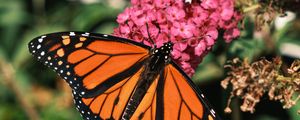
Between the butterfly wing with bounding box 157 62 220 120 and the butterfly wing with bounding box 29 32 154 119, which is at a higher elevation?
the butterfly wing with bounding box 29 32 154 119

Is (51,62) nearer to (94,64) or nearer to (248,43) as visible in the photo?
(94,64)

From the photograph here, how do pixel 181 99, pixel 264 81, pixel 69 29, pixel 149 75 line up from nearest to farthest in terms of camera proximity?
pixel 181 99 → pixel 149 75 → pixel 264 81 → pixel 69 29

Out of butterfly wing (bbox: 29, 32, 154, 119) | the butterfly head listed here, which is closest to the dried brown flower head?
the butterfly head

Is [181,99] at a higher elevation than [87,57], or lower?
lower

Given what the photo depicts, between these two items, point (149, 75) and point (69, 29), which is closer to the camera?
point (149, 75)

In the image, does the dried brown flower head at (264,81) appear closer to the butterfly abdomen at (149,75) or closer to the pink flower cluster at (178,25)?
the pink flower cluster at (178,25)

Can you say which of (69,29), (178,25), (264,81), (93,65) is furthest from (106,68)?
(69,29)

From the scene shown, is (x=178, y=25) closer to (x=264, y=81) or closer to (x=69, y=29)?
(x=264, y=81)

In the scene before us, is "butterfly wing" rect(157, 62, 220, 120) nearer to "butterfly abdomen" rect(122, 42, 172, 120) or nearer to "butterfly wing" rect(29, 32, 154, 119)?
"butterfly abdomen" rect(122, 42, 172, 120)
